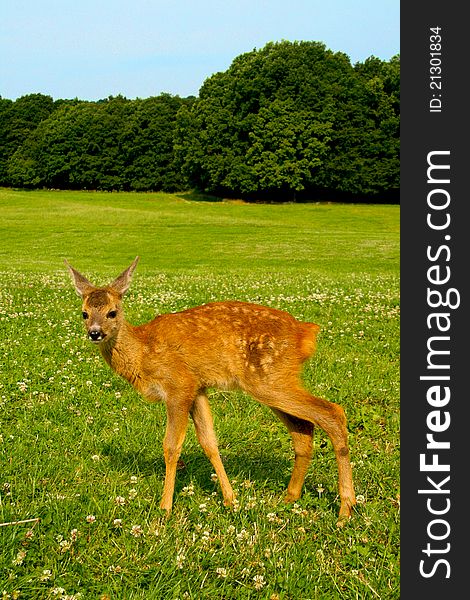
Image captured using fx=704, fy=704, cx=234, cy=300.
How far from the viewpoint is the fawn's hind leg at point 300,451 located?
18.9 feet

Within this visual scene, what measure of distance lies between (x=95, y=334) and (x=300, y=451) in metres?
1.93

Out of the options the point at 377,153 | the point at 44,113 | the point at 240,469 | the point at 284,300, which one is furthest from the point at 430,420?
the point at 44,113

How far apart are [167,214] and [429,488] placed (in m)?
54.5

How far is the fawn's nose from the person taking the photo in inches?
225

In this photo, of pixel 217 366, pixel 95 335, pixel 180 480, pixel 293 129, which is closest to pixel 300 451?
pixel 217 366

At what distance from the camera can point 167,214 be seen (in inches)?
2282

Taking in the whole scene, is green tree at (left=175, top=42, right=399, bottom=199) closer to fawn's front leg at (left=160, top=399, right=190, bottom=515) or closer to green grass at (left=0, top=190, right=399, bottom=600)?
green grass at (left=0, top=190, right=399, bottom=600)

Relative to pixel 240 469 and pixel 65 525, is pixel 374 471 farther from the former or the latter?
pixel 65 525

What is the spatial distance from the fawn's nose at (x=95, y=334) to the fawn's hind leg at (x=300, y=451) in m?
1.56

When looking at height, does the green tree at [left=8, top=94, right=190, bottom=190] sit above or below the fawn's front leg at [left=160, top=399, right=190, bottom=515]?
above

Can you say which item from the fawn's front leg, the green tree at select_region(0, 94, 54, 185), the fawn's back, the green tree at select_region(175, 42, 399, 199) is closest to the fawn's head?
the fawn's back

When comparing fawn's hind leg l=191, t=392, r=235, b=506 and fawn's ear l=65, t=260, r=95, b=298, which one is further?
fawn's ear l=65, t=260, r=95, b=298

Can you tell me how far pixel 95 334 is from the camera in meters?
5.71

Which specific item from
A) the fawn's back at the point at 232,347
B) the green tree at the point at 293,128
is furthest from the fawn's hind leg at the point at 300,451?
the green tree at the point at 293,128
